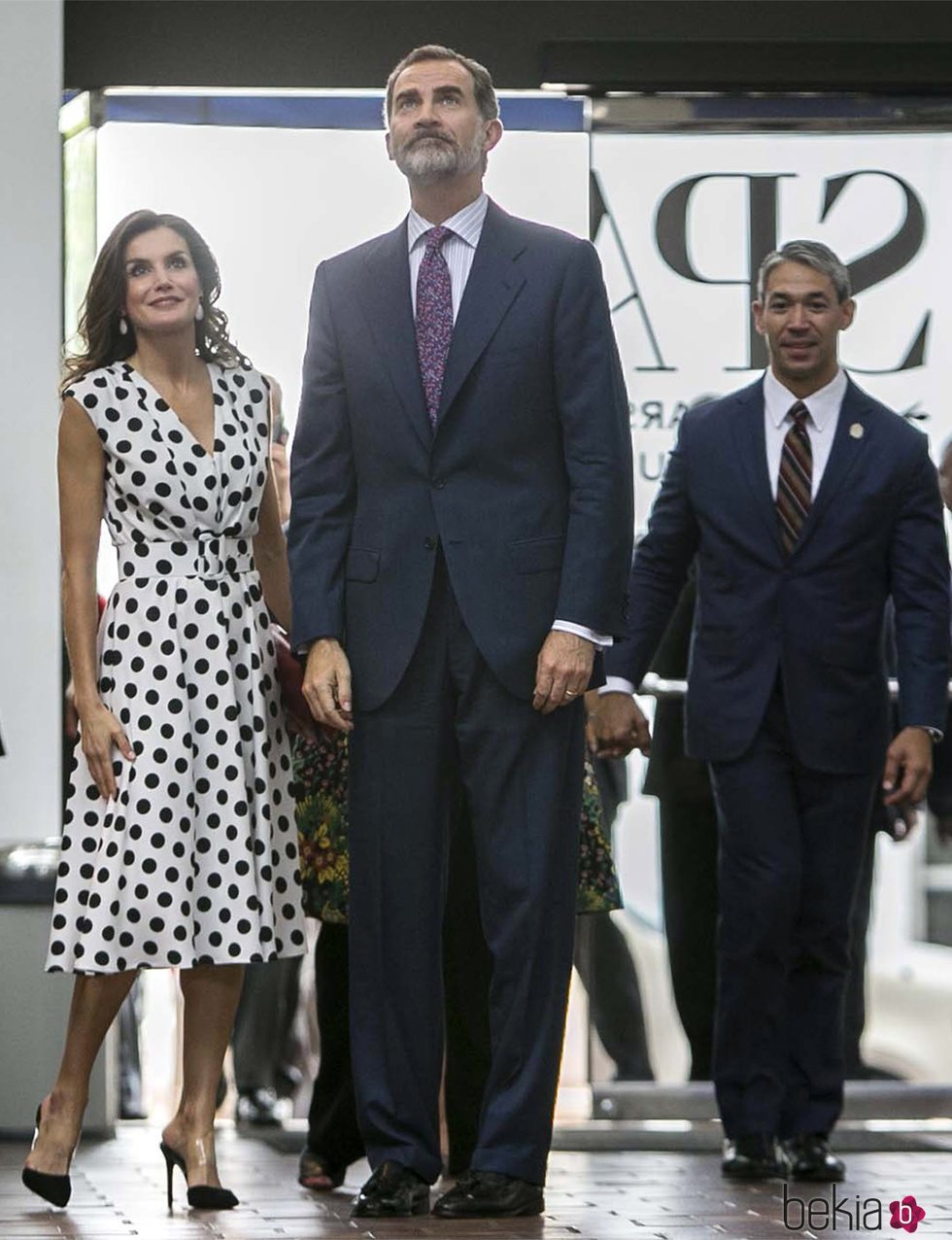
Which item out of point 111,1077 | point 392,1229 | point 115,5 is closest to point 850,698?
point 392,1229

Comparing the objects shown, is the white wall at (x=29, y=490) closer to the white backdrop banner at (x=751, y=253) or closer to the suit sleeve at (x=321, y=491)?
the suit sleeve at (x=321, y=491)

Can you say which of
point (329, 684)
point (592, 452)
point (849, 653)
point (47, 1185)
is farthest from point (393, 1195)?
point (849, 653)

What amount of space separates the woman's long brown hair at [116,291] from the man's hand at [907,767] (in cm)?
169

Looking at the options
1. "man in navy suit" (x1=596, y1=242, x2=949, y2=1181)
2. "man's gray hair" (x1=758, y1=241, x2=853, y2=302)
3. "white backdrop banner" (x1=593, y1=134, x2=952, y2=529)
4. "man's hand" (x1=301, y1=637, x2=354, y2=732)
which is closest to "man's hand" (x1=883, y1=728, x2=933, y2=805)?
"man in navy suit" (x1=596, y1=242, x2=949, y2=1181)

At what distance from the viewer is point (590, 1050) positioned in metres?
5.91

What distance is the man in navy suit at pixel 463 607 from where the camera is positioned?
14.2 ft

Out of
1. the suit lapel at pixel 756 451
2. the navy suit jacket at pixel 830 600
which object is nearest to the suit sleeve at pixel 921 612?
the navy suit jacket at pixel 830 600

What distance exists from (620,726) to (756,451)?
679mm

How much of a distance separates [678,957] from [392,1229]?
6.30ft

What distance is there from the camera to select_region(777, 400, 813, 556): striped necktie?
5.11m

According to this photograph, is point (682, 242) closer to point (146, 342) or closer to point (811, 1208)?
point (146, 342)

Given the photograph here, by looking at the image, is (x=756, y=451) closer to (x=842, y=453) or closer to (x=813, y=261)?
(x=842, y=453)

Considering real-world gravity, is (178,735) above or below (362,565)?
below

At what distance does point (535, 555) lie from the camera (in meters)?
4.37
